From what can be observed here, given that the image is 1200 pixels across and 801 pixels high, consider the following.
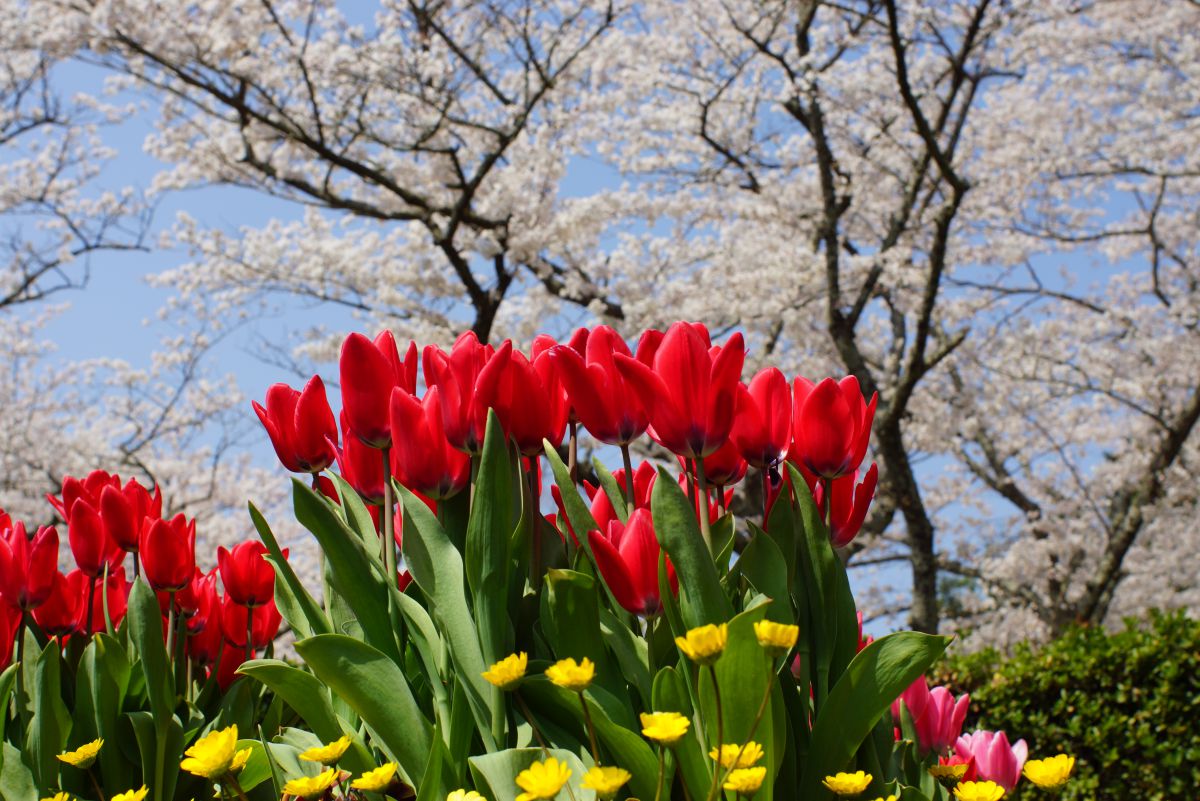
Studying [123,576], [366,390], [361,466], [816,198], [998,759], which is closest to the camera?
[366,390]

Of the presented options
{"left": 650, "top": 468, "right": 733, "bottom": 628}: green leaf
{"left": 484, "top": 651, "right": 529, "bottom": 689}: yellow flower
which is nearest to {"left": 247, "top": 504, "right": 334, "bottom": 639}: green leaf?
{"left": 484, "top": 651, "right": 529, "bottom": 689}: yellow flower

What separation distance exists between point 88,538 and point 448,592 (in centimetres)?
69

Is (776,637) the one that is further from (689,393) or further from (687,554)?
(689,393)

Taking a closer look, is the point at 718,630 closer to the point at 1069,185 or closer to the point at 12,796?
the point at 12,796

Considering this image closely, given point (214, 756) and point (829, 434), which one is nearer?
point (214, 756)

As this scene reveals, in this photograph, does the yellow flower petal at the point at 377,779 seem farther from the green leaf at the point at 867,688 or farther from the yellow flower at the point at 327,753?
the green leaf at the point at 867,688

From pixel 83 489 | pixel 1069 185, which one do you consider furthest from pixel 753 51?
pixel 83 489

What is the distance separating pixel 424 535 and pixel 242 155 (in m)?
9.59

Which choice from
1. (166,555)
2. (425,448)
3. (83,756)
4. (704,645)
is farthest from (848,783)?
(166,555)

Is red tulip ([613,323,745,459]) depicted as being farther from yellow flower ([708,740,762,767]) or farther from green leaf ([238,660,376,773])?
green leaf ([238,660,376,773])

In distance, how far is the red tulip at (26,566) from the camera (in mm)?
1344

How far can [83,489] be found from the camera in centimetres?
159

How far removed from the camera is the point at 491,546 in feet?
3.23

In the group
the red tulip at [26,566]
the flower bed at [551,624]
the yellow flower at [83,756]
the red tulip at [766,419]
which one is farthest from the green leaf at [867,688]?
the red tulip at [26,566]
